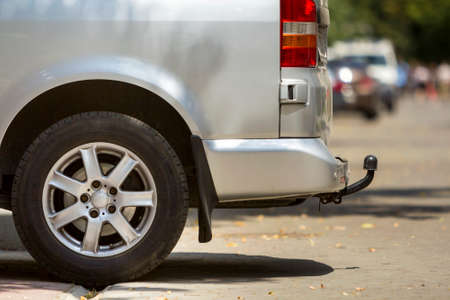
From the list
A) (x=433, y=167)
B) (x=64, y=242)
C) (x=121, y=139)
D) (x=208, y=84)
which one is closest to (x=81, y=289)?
(x=64, y=242)

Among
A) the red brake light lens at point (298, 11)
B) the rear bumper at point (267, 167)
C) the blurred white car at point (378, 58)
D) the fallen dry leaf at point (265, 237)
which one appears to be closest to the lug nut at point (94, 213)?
the rear bumper at point (267, 167)

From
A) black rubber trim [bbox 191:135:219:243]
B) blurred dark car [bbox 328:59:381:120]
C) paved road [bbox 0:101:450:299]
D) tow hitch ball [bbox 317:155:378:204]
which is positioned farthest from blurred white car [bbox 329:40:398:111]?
black rubber trim [bbox 191:135:219:243]

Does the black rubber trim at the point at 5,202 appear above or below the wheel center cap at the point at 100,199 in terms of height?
below

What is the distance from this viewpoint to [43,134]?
22.0ft

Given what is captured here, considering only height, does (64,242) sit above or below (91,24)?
below

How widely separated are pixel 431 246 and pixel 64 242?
322 cm

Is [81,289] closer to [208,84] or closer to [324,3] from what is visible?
[208,84]

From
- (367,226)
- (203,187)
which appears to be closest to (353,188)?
(203,187)

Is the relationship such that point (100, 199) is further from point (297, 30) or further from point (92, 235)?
point (297, 30)

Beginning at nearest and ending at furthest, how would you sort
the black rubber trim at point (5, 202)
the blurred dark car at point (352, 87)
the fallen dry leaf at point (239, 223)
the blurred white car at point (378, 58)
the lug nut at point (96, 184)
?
the lug nut at point (96, 184) < the black rubber trim at point (5, 202) < the fallen dry leaf at point (239, 223) < the blurred dark car at point (352, 87) < the blurred white car at point (378, 58)

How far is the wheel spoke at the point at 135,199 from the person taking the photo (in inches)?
263

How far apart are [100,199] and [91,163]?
0.68 feet

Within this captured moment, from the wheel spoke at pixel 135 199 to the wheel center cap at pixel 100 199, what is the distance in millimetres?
67

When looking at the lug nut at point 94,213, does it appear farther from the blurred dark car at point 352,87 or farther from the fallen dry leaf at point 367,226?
the blurred dark car at point 352,87
